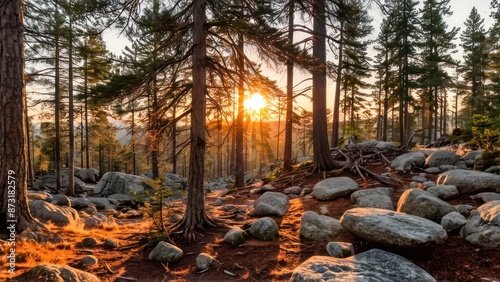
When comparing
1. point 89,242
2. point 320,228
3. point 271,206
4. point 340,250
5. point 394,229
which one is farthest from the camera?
point 271,206

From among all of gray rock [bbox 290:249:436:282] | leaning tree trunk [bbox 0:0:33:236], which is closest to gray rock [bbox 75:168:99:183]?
leaning tree trunk [bbox 0:0:33:236]

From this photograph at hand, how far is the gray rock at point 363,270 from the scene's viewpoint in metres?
2.99

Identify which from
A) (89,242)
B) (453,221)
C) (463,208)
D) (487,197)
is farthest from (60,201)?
(487,197)

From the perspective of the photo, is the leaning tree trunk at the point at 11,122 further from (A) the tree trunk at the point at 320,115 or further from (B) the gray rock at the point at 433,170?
(B) the gray rock at the point at 433,170

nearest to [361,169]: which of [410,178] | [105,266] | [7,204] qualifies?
[410,178]

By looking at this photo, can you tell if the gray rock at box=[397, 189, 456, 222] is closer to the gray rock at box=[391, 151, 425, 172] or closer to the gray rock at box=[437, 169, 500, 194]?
the gray rock at box=[437, 169, 500, 194]

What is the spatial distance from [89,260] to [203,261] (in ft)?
6.34

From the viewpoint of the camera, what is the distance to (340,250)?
13.0ft

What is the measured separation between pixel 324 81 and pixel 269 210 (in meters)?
5.01

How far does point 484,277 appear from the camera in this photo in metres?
3.22

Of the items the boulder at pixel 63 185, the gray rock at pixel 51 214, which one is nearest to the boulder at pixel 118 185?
the boulder at pixel 63 185

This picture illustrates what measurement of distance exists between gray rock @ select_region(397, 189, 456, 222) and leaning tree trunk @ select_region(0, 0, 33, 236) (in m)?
7.37

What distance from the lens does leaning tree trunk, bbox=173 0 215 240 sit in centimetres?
552

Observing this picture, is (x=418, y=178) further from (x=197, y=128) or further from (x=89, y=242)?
(x=89, y=242)
